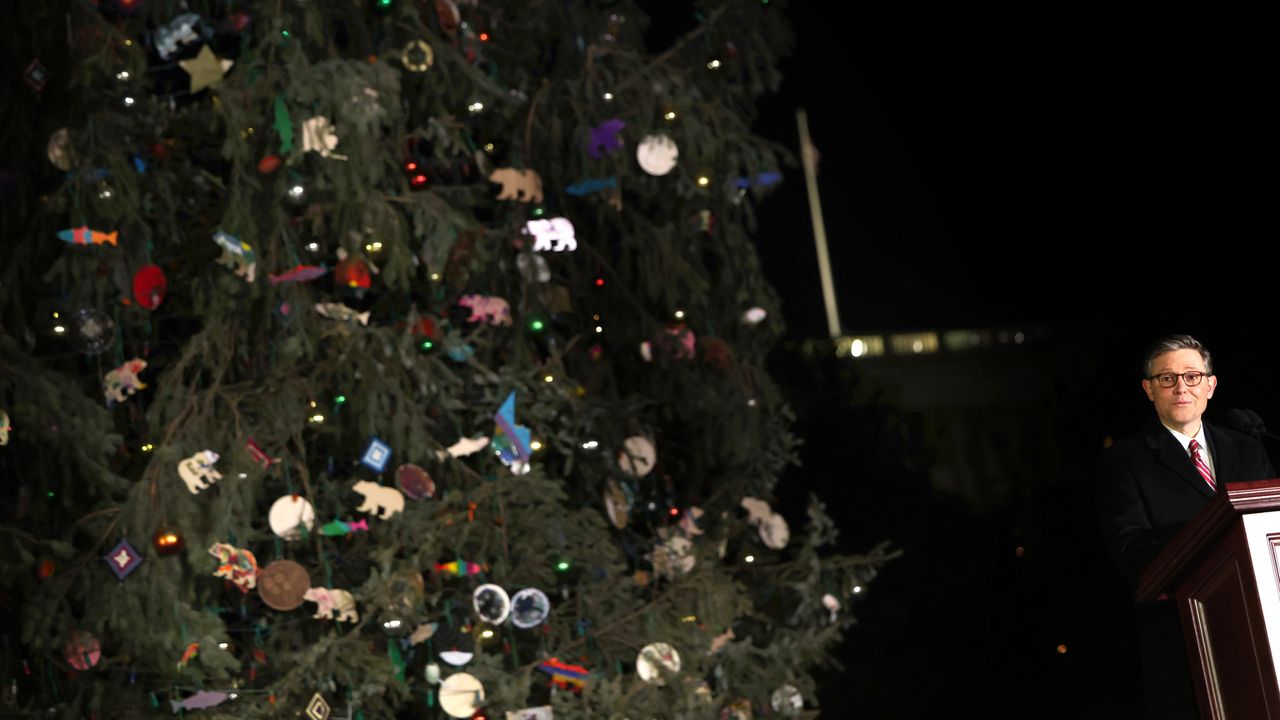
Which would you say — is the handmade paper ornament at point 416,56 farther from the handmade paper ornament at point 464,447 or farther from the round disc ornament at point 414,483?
the round disc ornament at point 414,483

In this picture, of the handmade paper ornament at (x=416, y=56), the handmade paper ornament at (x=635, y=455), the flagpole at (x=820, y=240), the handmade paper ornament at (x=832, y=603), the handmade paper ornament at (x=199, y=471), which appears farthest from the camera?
the flagpole at (x=820, y=240)

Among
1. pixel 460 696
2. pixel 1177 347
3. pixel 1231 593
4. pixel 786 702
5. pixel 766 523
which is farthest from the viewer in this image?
pixel 766 523

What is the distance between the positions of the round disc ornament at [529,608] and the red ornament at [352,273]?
121cm

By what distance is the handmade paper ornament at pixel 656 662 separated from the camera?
5672mm

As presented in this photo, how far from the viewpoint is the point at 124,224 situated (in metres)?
5.60

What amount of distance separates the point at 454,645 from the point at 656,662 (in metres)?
0.70

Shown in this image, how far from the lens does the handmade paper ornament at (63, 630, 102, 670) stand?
205 inches

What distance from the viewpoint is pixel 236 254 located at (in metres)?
5.54

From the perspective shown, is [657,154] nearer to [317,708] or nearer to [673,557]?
[673,557]

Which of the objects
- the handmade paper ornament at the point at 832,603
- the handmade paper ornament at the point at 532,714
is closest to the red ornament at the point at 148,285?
the handmade paper ornament at the point at 532,714

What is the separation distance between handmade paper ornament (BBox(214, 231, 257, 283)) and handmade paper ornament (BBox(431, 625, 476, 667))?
138 cm

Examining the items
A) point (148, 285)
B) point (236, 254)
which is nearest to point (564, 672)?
point (236, 254)

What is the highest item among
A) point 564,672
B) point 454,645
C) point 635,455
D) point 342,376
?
point 342,376

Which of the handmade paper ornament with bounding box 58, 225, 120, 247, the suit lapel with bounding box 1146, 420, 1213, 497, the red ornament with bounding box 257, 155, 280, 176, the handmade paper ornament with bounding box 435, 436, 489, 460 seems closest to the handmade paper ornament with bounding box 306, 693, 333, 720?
the handmade paper ornament with bounding box 435, 436, 489, 460
